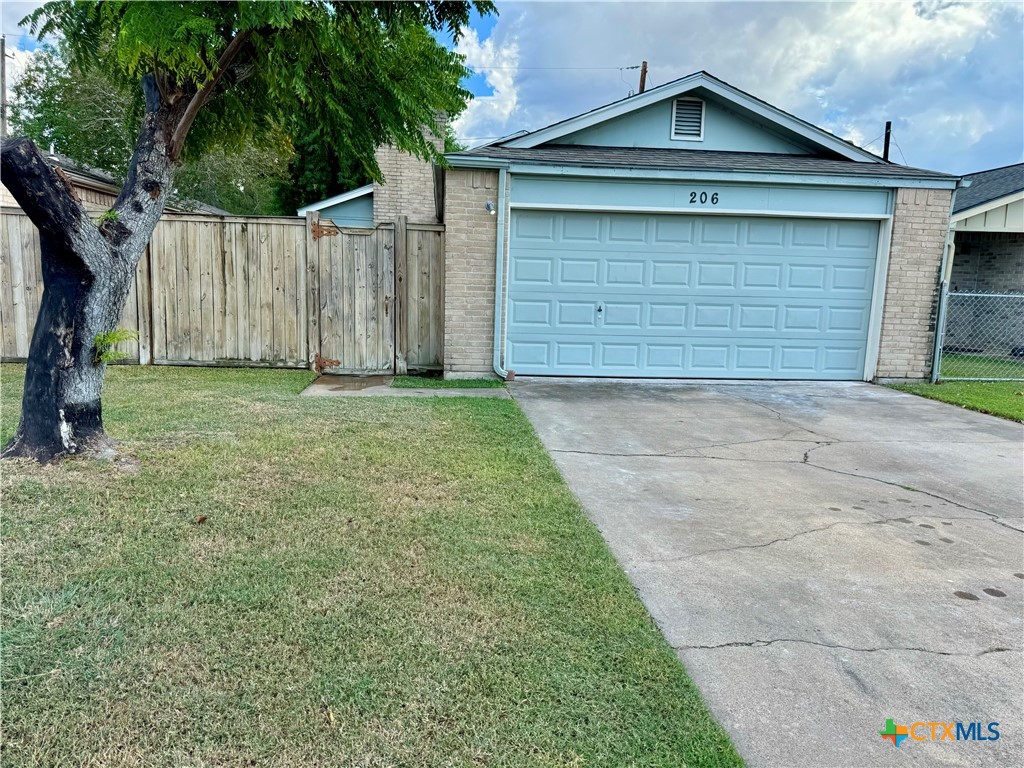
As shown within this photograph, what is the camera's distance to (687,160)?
9.20 meters

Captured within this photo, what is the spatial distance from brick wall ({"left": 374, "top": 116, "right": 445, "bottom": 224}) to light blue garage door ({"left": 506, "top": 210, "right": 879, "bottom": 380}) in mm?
8312

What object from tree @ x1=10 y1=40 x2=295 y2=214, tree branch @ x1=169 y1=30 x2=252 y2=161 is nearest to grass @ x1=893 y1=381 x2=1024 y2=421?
tree branch @ x1=169 y1=30 x2=252 y2=161

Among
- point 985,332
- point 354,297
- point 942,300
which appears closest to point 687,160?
point 942,300

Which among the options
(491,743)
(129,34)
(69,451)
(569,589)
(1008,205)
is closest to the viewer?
(491,743)

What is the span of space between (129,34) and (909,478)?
5992 mm

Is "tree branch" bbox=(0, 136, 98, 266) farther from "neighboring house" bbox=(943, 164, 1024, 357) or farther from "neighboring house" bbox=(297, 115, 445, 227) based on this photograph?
"neighboring house" bbox=(943, 164, 1024, 357)

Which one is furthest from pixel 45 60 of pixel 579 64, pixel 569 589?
pixel 569 589

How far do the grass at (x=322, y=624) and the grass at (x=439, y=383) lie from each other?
3531 millimetres

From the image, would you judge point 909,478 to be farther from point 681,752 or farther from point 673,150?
point 673,150

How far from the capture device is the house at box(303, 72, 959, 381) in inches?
348

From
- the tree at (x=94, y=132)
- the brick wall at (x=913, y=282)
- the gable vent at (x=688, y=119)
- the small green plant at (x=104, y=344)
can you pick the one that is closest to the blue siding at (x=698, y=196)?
the brick wall at (x=913, y=282)

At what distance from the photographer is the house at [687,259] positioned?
885 centimetres

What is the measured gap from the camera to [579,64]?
76.1 feet

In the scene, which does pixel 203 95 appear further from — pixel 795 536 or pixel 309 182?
pixel 309 182
